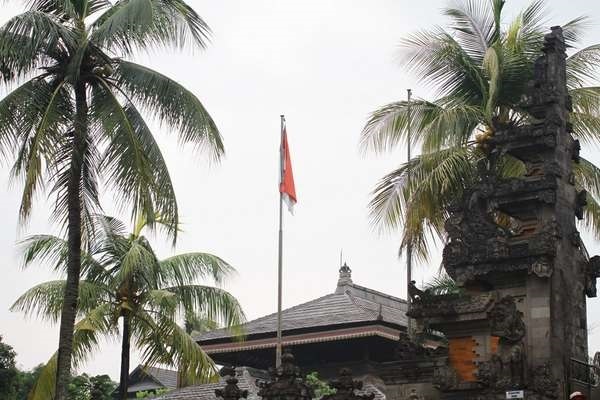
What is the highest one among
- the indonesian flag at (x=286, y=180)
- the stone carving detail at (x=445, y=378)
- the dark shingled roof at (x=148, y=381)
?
the indonesian flag at (x=286, y=180)

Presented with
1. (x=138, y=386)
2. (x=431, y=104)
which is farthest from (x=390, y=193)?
(x=138, y=386)

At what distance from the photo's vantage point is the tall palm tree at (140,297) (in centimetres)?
3005

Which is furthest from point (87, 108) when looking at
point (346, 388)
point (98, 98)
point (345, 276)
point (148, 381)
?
point (148, 381)

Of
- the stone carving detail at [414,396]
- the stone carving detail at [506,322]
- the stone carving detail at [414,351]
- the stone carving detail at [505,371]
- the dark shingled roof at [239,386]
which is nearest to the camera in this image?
the stone carving detail at [505,371]

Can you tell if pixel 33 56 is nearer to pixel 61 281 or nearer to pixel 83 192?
pixel 83 192

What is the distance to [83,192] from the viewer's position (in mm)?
24766

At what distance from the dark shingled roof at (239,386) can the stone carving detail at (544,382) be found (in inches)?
505

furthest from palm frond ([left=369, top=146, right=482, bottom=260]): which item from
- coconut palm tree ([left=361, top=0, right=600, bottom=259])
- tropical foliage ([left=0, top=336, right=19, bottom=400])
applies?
tropical foliage ([left=0, top=336, right=19, bottom=400])

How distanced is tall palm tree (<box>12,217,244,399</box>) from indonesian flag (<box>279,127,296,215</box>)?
9.42ft

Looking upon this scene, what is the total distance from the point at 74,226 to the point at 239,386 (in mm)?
12167

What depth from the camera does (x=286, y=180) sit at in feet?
101

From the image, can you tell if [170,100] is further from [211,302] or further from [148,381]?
[148,381]

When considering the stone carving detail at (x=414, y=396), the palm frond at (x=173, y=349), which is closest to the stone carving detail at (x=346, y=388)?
the stone carving detail at (x=414, y=396)

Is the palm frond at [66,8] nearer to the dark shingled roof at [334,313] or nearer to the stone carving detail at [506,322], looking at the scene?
the stone carving detail at [506,322]
